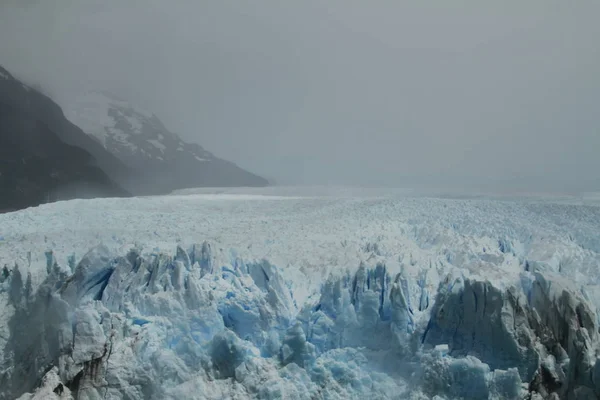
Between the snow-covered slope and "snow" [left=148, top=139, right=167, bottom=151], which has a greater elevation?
"snow" [left=148, top=139, right=167, bottom=151]

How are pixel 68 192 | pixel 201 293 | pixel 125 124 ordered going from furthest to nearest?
pixel 125 124 → pixel 68 192 → pixel 201 293

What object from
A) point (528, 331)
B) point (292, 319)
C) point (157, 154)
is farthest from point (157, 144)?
point (528, 331)

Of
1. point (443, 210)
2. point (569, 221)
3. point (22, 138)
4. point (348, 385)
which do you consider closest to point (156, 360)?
point (348, 385)

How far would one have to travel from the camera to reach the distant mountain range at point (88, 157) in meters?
31.0

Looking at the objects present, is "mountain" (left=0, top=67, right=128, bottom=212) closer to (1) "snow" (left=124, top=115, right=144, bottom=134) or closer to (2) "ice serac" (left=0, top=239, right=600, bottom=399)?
(1) "snow" (left=124, top=115, right=144, bottom=134)

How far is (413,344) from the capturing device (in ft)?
26.5

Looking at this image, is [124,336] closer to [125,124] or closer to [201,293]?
[201,293]

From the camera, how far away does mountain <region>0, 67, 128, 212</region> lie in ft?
97.8

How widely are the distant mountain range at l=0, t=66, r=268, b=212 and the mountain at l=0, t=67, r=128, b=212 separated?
0.18ft

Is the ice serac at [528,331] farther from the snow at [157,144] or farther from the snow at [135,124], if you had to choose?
the snow at [135,124]

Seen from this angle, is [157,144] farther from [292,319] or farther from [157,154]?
[292,319]

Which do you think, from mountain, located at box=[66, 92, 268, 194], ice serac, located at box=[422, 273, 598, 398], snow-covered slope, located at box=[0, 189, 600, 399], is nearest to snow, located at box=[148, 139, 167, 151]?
mountain, located at box=[66, 92, 268, 194]

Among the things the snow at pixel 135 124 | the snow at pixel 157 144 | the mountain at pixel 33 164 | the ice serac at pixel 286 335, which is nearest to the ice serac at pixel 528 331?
the ice serac at pixel 286 335

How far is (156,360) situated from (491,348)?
5.51m
